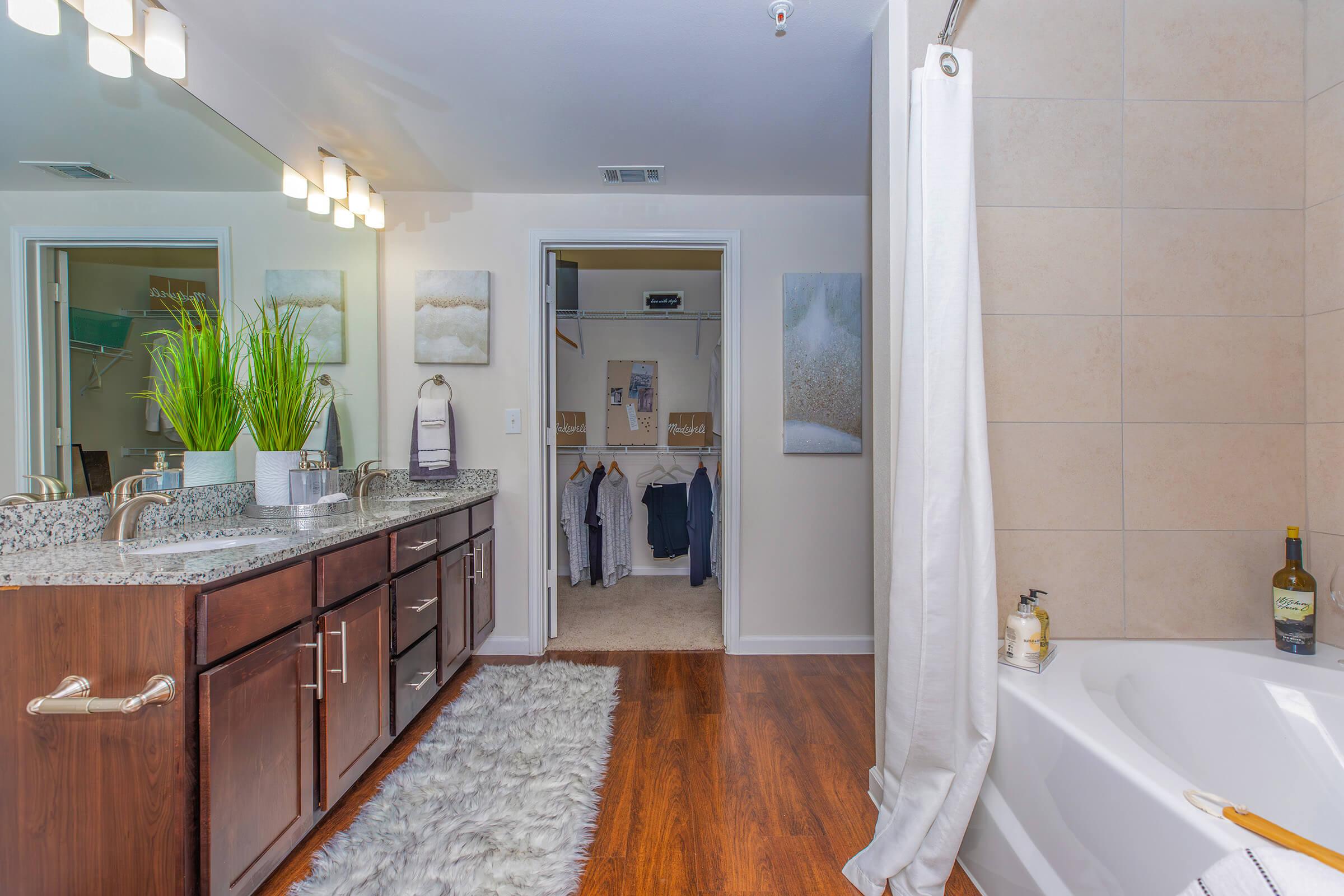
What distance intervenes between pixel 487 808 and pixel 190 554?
0.96m

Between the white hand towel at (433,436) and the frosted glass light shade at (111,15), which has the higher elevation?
the frosted glass light shade at (111,15)

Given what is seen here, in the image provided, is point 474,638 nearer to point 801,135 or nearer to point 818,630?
point 818,630

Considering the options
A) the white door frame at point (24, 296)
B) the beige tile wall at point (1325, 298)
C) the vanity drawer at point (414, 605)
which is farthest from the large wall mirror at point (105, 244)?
the beige tile wall at point (1325, 298)

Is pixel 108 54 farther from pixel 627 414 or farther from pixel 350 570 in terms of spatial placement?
pixel 627 414

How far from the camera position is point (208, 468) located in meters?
1.75

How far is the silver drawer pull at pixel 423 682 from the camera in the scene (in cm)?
196

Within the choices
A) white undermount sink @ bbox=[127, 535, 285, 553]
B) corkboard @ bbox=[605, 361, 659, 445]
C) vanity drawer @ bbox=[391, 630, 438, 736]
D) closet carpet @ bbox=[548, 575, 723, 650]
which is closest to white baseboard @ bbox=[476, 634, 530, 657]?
closet carpet @ bbox=[548, 575, 723, 650]

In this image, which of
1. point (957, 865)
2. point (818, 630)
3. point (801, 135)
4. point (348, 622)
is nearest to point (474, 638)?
point (348, 622)

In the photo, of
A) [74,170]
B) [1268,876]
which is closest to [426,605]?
[74,170]

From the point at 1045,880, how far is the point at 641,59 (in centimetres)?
225

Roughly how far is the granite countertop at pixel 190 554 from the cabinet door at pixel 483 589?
598 millimetres

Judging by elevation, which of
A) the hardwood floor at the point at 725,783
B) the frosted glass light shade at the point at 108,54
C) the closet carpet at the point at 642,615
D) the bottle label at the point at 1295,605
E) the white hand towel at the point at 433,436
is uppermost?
the frosted glass light shade at the point at 108,54

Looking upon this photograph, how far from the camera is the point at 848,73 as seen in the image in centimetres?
189

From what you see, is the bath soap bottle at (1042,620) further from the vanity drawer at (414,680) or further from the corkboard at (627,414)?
the corkboard at (627,414)
